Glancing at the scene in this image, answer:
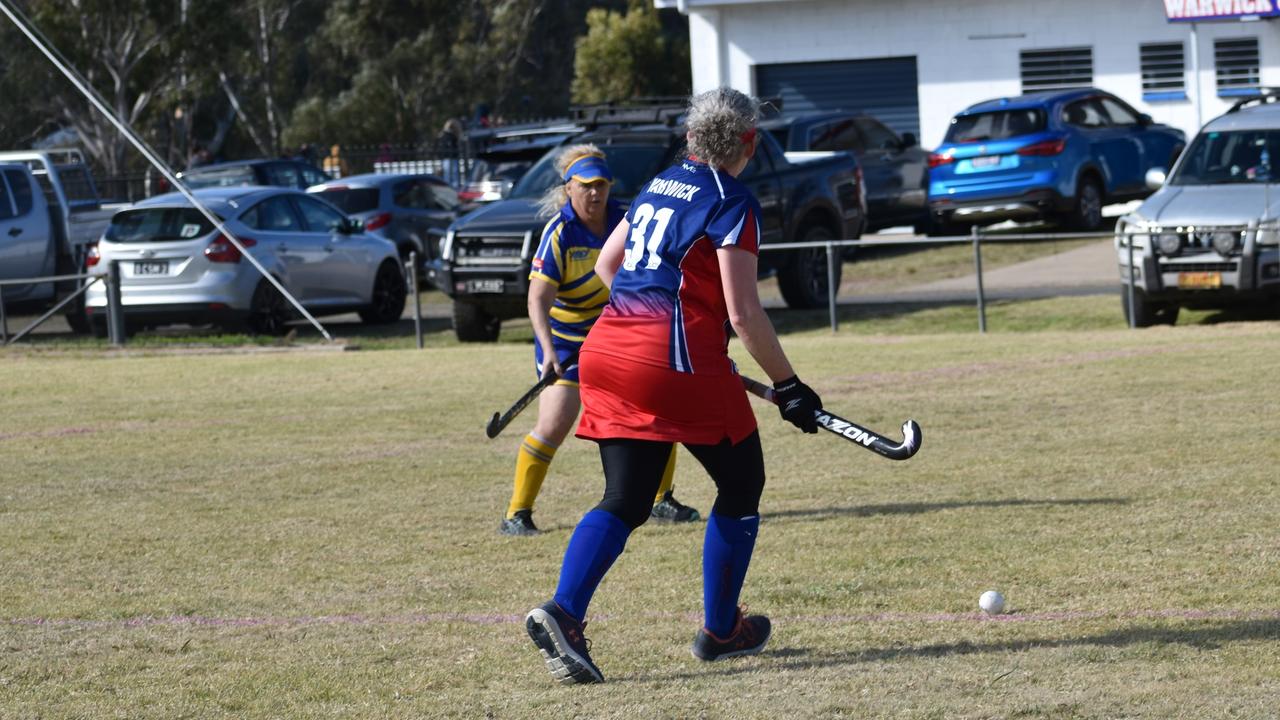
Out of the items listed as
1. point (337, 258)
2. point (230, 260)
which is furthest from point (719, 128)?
point (337, 258)

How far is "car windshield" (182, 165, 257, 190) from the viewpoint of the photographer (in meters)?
25.9

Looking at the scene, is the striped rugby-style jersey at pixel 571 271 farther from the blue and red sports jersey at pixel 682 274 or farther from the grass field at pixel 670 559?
the blue and red sports jersey at pixel 682 274

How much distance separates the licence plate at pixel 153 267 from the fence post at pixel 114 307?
0.26m

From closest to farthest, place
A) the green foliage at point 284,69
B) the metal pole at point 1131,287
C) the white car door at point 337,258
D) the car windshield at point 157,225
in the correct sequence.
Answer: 1. the metal pole at point 1131,287
2. the car windshield at point 157,225
3. the white car door at point 337,258
4. the green foliage at point 284,69

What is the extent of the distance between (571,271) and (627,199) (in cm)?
943

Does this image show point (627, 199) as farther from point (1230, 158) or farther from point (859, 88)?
point (859, 88)

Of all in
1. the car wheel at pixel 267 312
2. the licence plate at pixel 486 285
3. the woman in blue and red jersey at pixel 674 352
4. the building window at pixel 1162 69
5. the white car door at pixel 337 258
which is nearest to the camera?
the woman in blue and red jersey at pixel 674 352

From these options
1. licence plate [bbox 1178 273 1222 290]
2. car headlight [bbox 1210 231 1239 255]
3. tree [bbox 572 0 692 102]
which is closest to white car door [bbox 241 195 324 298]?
licence plate [bbox 1178 273 1222 290]

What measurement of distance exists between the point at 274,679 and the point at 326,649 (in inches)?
15.8

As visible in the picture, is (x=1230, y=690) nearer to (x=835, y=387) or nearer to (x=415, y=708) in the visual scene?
(x=415, y=708)

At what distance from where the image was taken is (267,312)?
61.6 feet

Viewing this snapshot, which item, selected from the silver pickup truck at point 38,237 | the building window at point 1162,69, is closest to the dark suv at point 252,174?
the silver pickup truck at point 38,237

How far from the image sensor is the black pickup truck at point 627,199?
679 inches

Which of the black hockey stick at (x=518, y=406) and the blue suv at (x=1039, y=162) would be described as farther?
the blue suv at (x=1039, y=162)
